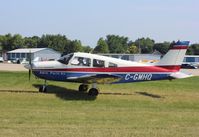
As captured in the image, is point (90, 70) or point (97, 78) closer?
point (97, 78)

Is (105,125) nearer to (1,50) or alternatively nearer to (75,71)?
(75,71)

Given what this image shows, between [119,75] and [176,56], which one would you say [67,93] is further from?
[176,56]

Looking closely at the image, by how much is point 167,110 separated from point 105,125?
16.8 feet

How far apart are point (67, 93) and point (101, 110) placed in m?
4.70

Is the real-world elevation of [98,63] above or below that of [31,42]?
below

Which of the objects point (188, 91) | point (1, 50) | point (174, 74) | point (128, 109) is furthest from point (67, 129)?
point (1, 50)

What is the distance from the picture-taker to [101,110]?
584 inches

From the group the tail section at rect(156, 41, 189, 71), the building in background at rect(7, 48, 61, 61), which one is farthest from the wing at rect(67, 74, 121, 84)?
the building in background at rect(7, 48, 61, 61)

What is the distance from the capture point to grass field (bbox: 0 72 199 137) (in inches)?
402

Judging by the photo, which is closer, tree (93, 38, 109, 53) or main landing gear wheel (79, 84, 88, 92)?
main landing gear wheel (79, 84, 88, 92)

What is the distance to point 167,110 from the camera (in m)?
15.8

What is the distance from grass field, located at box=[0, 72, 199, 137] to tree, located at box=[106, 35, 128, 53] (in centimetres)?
15421

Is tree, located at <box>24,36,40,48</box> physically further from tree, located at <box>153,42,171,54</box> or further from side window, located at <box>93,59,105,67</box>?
side window, located at <box>93,59,105,67</box>

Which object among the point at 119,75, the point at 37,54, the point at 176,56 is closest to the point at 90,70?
the point at 119,75
